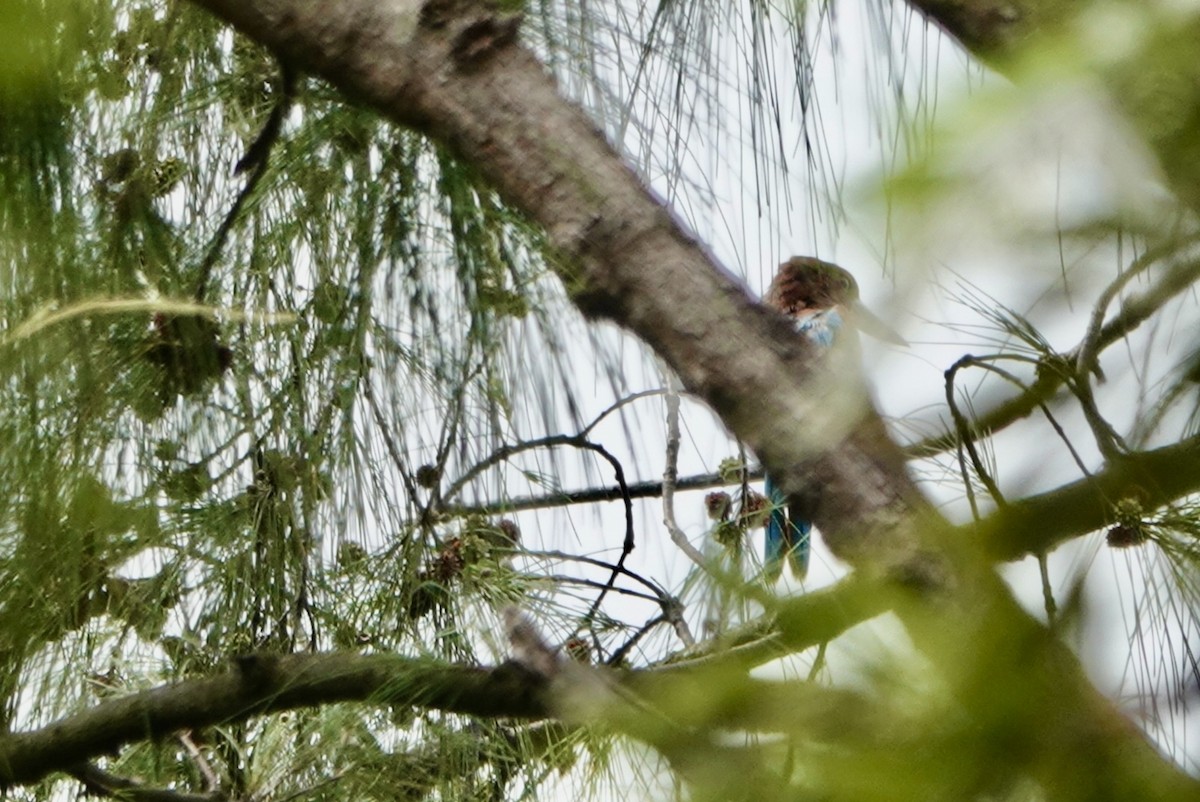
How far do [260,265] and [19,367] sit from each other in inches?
10.9

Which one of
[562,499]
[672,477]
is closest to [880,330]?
[672,477]

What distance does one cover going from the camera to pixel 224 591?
1309 mm

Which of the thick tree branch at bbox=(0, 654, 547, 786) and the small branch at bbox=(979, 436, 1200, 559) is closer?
the small branch at bbox=(979, 436, 1200, 559)

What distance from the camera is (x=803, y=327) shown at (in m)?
1.40

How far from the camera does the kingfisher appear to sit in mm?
426

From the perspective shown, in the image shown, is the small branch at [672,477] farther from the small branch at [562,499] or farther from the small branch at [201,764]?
the small branch at [201,764]

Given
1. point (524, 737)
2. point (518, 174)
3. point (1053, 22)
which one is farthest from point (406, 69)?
point (524, 737)

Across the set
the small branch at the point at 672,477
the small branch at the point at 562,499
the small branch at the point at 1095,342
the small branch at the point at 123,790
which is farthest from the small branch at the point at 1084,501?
the small branch at the point at 123,790

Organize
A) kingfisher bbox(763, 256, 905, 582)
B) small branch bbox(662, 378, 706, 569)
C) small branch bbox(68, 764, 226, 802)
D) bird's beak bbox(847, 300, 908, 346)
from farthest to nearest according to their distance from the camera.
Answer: small branch bbox(68, 764, 226, 802) → small branch bbox(662, 378, 706, 569) → kingfisher bbox(763, 256, 905, 582) → bird's beak bbox(847, 300, 908, 346)

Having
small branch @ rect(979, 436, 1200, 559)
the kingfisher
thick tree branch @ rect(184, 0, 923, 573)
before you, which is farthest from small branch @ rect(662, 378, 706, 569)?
small branch @ rect(979, 436, 1200, 559)

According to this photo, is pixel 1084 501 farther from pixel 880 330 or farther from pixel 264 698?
pixel 264 698

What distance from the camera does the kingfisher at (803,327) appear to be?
43 cm

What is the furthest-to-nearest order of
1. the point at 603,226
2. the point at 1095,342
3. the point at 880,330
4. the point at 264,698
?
the point at 264,698 → the point at 603,226 → the point at 1095,342 → the point at 880,330

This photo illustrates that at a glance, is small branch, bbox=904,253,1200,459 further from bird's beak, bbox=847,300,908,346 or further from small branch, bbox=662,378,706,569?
small branch, bbox=662,378,706,569
